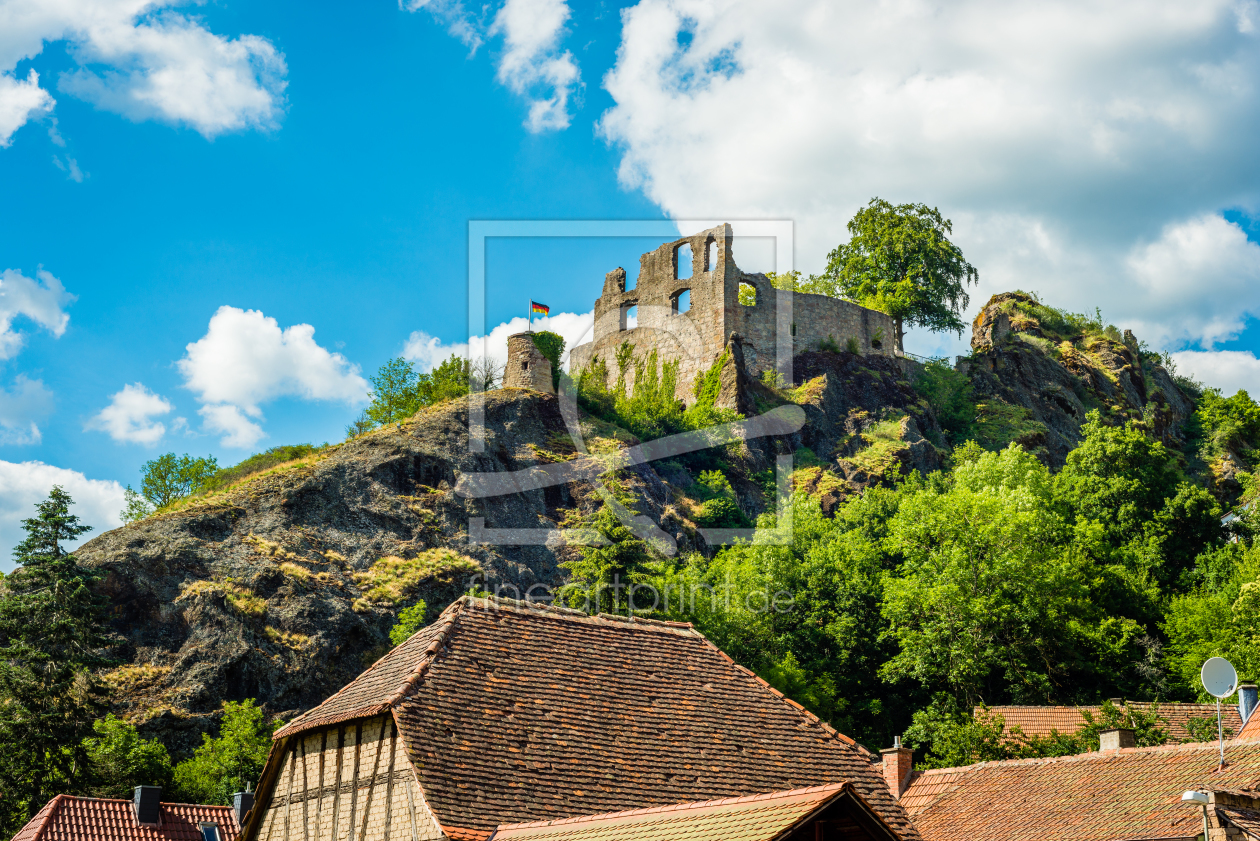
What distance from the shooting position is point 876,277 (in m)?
74.8

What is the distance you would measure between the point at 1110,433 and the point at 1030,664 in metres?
18.7

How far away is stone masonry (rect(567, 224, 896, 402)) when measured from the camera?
6438 centimetres

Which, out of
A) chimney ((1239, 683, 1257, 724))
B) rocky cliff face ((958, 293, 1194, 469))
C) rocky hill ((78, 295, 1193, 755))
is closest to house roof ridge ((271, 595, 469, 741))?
chimney ((1239, 683, 1257, 724))

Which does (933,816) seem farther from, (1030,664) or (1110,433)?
(1110,433)

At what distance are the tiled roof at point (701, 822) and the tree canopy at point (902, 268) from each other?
59.3m

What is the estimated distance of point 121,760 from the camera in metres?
34.5

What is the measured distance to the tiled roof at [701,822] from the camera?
44.5 feet

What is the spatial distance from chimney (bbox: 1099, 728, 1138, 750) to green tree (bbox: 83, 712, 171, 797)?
2448cm

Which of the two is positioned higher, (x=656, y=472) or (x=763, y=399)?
(x=763, y=399)

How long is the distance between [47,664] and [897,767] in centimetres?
2409

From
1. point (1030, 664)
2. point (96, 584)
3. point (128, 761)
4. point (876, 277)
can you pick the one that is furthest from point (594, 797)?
point (876, 277)

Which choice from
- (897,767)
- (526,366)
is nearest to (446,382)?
(526,366)

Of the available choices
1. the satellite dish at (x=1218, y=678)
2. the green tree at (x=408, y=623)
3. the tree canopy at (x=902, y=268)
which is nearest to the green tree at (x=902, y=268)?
the tree canopy at (x=902, y=268)

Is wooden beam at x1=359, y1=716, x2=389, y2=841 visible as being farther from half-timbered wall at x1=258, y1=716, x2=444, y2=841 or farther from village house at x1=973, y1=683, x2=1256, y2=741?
village house at x1=973, y1=683, x2=1256, y2=741
